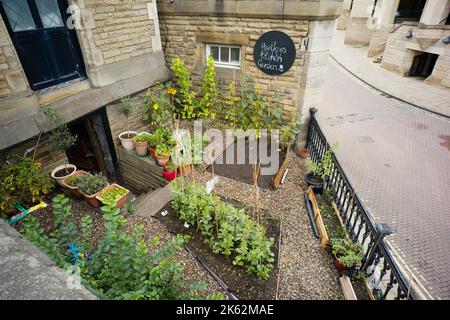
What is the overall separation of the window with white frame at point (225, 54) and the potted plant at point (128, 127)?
247 cm

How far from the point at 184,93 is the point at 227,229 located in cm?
452

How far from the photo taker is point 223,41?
20.9 feet

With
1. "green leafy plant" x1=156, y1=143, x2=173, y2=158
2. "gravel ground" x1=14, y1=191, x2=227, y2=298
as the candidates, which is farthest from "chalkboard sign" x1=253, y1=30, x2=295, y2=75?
"gravel ground" x1=14, y1=191, x2=227, y2=298

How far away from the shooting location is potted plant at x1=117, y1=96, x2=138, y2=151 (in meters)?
5.90

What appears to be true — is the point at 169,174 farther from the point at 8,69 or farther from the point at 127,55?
the point at 8,69

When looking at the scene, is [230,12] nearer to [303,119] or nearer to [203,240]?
[303,119]

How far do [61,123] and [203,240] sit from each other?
3.47 meters

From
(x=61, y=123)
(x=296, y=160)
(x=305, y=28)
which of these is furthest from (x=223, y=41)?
(x=61, y=123)

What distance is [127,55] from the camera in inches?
236

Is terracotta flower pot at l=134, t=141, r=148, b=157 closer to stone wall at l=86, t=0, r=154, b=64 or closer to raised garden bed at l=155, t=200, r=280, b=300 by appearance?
stone wall at l=86, t=0, r=154, b=64

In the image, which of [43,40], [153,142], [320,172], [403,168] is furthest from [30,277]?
[403,168]

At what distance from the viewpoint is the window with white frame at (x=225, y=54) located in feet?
21.6
